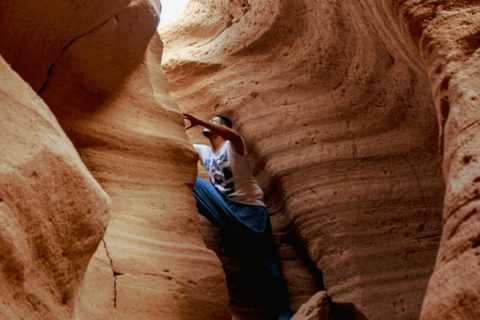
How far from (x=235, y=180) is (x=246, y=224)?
40cm

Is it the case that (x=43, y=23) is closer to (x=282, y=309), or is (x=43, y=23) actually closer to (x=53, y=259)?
(x=53, y=259)

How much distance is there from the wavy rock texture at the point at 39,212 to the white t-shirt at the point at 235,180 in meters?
2.25

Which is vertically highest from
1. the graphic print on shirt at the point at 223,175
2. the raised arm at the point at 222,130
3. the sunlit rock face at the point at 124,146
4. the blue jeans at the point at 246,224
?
the sunlit rock face at the point at 124,146

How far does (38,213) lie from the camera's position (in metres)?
2.01

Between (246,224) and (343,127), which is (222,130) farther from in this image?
(343,127)

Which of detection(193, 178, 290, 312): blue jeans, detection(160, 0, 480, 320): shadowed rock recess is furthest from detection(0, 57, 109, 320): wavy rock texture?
detection(193, 178, 290, 312): blue jeans

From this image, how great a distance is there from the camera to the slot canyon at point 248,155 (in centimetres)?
204

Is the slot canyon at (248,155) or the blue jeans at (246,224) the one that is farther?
the blue jeans at (246,224)

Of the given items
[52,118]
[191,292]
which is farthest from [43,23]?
[191,292]

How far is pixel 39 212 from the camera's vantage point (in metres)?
2.01

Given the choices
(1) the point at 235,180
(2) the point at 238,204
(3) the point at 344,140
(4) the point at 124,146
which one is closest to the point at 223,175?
(1) the point at 235,180

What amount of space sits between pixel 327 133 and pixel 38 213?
3027 millimetres

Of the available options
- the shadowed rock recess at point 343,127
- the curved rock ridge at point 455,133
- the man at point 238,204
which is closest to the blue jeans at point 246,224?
the man at point 238,204

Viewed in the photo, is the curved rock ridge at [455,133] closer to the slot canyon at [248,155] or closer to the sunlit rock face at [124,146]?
the slot canyon at [248,155]
